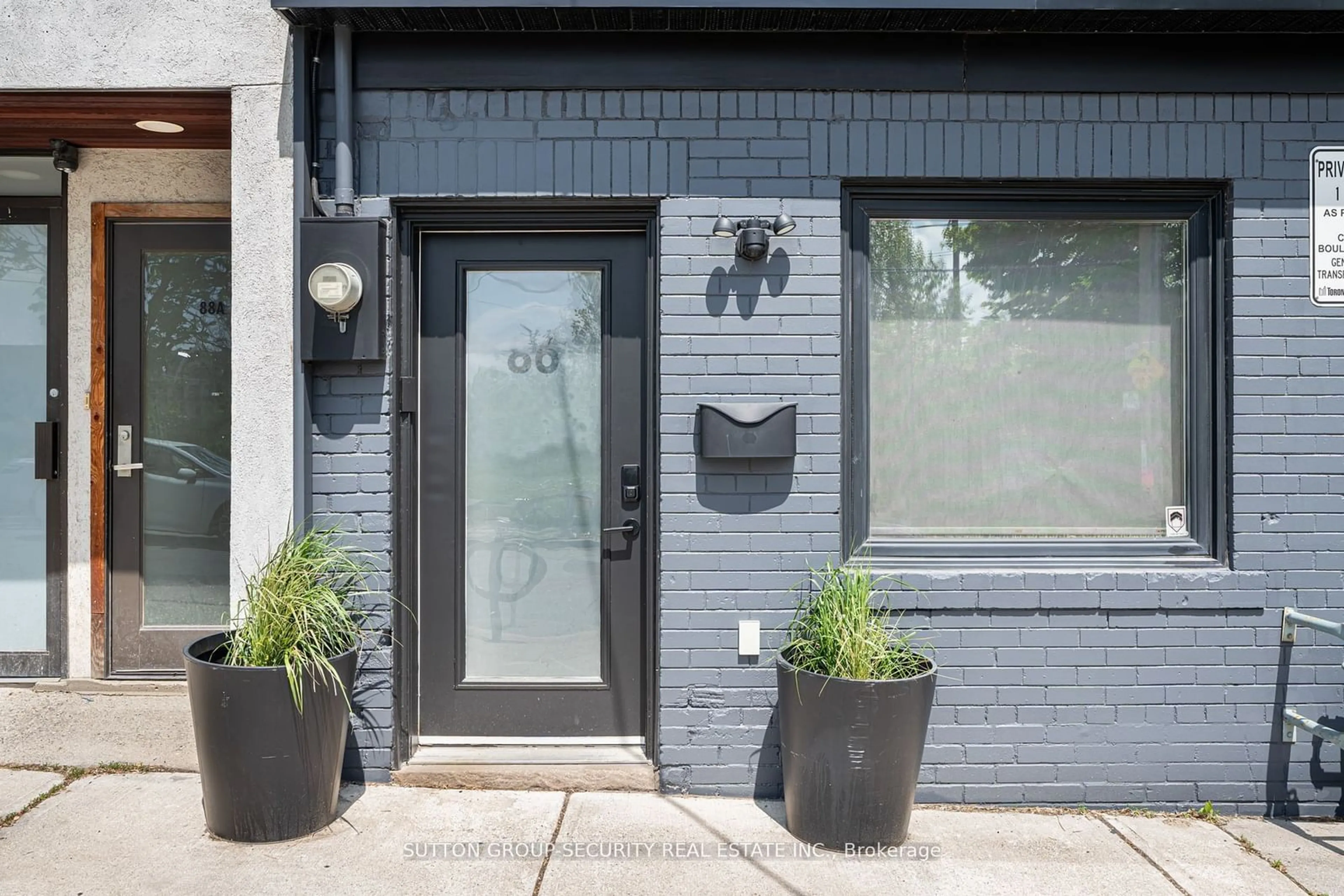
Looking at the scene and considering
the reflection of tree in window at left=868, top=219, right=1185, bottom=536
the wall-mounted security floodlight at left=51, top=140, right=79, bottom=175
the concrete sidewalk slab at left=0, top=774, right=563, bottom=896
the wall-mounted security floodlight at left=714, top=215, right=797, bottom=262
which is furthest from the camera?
the wall-mounted security floodlight at left=51, top=140, right=79, bottom=175

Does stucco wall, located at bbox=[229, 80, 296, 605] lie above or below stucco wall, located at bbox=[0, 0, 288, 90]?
below

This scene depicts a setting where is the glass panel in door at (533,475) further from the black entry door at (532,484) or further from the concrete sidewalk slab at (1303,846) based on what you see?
the concrete sidewalk slab at (1303,846)

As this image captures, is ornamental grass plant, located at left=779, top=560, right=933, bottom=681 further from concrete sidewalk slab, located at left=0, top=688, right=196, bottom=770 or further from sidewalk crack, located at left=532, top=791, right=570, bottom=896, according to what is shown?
concrete sidewalk slab, located at left=0, top=688, right=196, bottom=770

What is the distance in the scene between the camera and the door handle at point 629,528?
353 centimetres

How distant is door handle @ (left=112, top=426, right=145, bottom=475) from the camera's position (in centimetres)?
413

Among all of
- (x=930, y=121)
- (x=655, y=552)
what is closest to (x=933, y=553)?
(x=655, y=552)

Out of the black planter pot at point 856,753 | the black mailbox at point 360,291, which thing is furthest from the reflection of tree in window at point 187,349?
the black planter pot at point 856,753

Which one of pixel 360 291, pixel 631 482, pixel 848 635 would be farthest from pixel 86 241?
pixel 848 635

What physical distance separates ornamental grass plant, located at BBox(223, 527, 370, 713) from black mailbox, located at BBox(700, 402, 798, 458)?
4.83ft

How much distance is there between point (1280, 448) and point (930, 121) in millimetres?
1903

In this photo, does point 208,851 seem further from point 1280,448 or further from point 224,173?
point 1280,448

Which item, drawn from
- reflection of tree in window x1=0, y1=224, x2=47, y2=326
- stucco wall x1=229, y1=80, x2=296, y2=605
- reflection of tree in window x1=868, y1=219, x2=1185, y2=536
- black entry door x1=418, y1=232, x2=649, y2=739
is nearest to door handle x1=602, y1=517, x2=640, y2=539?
black entry door x1=418, y1=232, x2=649, y2=739

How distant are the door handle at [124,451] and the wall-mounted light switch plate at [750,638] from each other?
3.13m

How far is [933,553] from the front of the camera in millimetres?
3398
